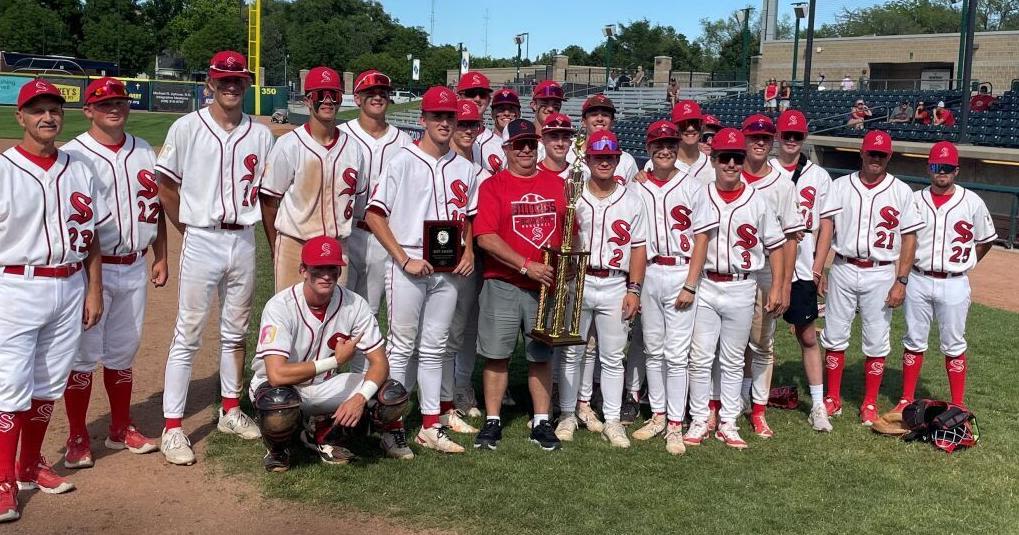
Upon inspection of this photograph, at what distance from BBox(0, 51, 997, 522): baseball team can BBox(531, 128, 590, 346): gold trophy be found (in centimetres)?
7

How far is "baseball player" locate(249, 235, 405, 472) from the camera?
465 centimetres

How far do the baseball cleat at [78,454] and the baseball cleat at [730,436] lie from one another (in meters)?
3.80

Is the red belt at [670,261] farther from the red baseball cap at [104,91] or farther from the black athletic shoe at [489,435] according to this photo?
the red baseball cap at [104,91]

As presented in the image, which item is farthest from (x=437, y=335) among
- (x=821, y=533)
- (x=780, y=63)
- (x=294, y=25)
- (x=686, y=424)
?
(x=294, y=25)

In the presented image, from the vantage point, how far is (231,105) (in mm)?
5094

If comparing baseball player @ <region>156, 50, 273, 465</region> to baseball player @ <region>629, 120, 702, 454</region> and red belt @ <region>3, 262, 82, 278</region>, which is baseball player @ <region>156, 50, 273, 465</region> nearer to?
red belt @ <region>3, 262, 82, 278</region>

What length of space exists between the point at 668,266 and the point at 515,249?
1.03 meters

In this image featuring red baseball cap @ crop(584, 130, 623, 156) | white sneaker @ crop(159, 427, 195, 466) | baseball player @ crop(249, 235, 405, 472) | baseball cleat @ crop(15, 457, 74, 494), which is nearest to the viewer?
baseball cleat @ crop(15, 457, 74, 494)

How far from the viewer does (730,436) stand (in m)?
5.60

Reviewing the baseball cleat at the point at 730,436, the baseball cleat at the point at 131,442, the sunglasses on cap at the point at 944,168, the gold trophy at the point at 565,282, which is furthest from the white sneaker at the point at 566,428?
the sunglasses on cap at the point at 944,168

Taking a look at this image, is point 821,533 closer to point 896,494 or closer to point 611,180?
point 896,494

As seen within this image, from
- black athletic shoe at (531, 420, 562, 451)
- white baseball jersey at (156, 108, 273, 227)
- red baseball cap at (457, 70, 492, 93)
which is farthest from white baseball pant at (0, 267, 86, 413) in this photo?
red baseball cap at (457, 70, 492, 93)

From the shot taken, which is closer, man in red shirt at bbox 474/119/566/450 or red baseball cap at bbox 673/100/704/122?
man in red shirt at bbox 474/119/566/450

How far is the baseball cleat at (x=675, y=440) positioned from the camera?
538 cm
